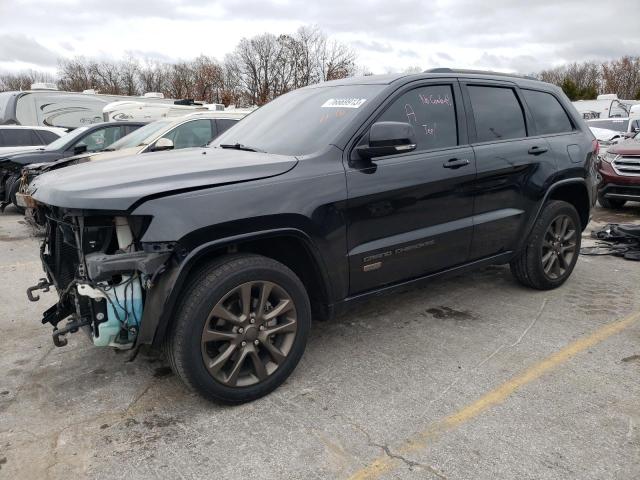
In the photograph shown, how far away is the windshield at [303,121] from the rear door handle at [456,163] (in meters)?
0.70

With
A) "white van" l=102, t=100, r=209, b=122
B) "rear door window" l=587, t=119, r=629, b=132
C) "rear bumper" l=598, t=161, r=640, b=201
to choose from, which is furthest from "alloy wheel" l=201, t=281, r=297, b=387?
"rear door window" l=587, t=119, r=629, b=132

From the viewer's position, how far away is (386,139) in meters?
3.11

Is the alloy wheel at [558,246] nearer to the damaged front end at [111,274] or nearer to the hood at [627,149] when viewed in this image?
the damaged front end at [111,274]

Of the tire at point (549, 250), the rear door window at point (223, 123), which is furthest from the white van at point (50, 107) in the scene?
the tire at point (549, 250)

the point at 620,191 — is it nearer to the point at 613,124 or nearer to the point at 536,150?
the point at 536,150

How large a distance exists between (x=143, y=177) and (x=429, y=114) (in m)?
2.06

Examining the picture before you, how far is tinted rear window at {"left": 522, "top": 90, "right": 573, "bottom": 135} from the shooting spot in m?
4.51

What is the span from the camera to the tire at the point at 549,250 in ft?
14.8

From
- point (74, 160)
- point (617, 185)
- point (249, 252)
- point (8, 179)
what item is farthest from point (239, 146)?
point (617, 185)

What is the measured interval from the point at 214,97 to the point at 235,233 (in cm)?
4686

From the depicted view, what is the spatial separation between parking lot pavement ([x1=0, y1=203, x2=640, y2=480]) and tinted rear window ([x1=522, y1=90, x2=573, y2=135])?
1.62 metres

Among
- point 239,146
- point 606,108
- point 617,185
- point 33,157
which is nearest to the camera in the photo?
point 239,146

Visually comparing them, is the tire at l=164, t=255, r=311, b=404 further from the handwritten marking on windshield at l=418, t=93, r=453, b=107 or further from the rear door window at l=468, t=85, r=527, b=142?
the rear door window at l=468, t=85, r=527, b=142

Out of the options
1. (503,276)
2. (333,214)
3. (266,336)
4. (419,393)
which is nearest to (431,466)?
(419,393)
